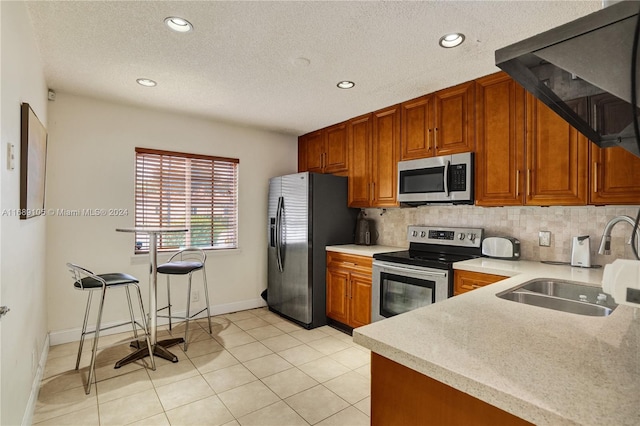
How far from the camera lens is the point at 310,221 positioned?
11.8ft

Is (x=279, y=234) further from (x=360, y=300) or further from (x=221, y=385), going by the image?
(x=221, y=385)

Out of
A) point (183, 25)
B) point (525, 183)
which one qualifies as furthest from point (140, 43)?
point (525, 183)

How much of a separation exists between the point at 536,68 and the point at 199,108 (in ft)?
10.9

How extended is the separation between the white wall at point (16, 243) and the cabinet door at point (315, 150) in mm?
2827

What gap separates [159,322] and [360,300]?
2249mm

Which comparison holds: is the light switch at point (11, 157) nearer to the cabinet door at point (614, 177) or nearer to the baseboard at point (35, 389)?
the baseboard at point (35, 389)

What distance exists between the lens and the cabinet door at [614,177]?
2004mm

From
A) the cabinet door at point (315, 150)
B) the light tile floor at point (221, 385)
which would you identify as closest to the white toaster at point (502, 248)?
the light tile floor at point (221, 385)

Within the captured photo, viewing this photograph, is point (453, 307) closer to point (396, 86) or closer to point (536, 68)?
point (536, 68)

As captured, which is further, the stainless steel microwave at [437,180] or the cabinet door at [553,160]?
the stainless steel microwave at [437,180]

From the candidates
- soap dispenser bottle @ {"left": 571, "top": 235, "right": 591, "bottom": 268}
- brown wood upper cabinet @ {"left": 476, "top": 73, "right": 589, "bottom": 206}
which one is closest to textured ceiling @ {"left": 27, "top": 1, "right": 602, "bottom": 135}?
brown wood upper cabinet @ {"left": 476, "top": 73, "right": 589, "bottom": 206}

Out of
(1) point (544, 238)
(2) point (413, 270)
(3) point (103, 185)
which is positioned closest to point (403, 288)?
(2) point (413, 270)

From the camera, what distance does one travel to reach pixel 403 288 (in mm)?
2867

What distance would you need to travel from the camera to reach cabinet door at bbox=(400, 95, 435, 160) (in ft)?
10.0
